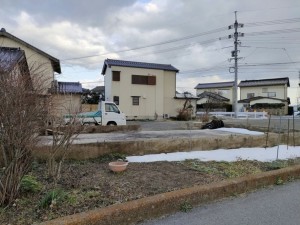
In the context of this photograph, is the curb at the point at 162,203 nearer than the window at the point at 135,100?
Yes

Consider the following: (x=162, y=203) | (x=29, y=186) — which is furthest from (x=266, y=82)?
(x=29, y=186)

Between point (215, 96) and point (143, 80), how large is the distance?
23302 millimetres

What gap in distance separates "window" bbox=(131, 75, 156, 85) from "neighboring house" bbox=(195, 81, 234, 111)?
1428 cm

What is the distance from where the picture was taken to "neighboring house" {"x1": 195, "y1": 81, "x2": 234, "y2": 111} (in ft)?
154

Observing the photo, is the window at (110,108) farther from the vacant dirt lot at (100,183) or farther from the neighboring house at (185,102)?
the neighboring house at (185,102)

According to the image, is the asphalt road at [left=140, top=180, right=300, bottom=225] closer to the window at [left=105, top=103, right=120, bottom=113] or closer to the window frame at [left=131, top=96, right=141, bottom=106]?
the window at [left=105, top=103, right=120, bottom=113]

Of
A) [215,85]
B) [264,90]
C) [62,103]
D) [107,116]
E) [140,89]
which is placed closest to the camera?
[62,103]

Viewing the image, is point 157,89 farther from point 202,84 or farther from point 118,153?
point 202,84

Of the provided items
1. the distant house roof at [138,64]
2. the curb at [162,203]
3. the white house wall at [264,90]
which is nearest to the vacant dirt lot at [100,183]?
the curb at [162,203]

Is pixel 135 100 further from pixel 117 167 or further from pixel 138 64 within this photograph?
pixel 117 167

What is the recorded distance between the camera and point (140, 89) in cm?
3031

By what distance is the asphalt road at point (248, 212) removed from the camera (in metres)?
3.45

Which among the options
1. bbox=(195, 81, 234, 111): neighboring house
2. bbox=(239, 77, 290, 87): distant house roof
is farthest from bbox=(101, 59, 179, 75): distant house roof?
bbox=(239, 77, 290, 87): distant house roof

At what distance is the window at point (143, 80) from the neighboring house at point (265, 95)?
23.2 m
